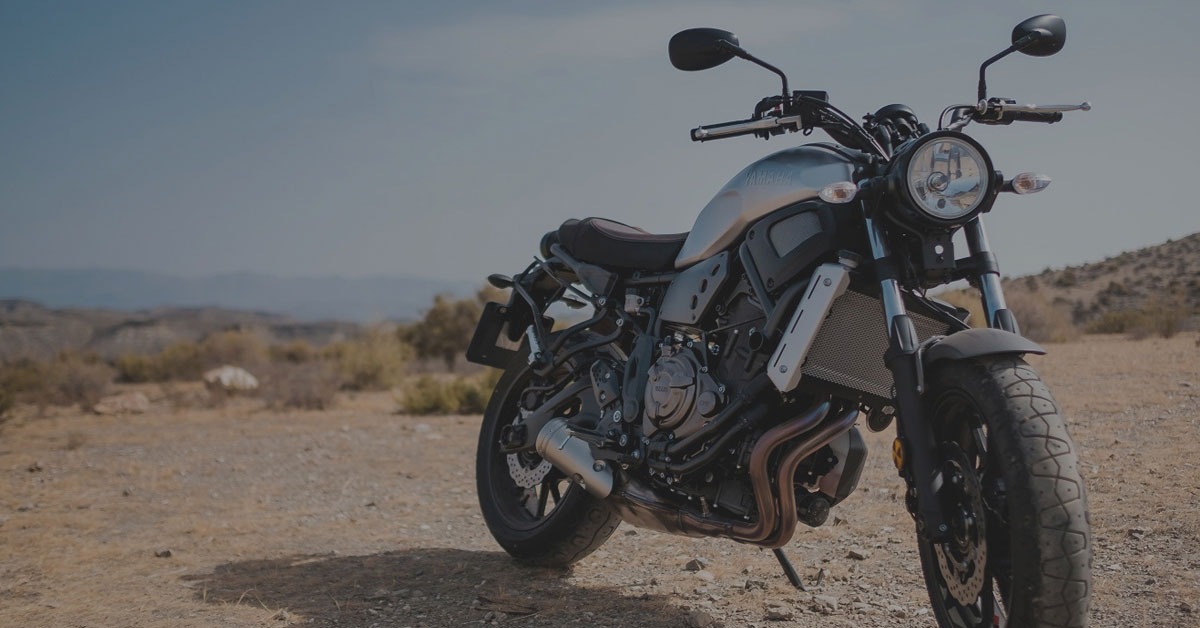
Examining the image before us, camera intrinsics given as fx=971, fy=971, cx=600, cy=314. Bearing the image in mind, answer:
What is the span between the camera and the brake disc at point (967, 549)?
277 centimetres

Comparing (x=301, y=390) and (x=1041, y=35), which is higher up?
(x=1041, y=35)

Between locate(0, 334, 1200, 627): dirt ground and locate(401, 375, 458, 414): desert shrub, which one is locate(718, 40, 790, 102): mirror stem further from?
locate(401, 375, 458, 414): desert shrub

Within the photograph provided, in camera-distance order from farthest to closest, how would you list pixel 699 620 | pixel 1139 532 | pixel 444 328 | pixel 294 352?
1. pixel 294 352
2. pixel 444 328
3. pixel 1139 532
4. pixel 699 620

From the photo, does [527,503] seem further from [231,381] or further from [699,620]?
[231,381]

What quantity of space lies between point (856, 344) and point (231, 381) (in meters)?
16.2

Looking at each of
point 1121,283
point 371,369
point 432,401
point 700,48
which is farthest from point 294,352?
point 700,48

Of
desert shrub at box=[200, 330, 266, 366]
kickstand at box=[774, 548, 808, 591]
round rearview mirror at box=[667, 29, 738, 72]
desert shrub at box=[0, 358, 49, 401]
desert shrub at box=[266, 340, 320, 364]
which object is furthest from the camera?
desert shrub at box=[266, 340, 320, 364]

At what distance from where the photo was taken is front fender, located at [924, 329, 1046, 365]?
2775mm

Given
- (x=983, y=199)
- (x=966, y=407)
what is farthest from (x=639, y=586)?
(x=983, y=199)

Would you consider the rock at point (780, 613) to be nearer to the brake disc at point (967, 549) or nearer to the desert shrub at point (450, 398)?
the brake disc at point (967, 549)

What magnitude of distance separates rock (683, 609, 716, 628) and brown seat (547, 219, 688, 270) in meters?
1.48

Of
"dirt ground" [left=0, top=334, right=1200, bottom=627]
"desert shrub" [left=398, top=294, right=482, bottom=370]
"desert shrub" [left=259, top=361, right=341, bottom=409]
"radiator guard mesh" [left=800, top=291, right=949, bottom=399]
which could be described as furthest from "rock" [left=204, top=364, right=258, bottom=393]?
"radiator guard mesh" [left=800, top=291, right=949, bottom=399]

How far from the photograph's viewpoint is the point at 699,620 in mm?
3848

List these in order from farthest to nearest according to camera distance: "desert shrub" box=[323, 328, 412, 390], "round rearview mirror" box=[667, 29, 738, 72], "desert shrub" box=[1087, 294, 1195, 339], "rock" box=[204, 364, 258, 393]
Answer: "desert shrub" box=[323, 328, 412, 390] → "rock" box=[204, 364, 258, 393] → "desert shrub" box=[1087, 294, 1195, 339] → "round rearview mirror" box=[667, 29, 738, 72]
